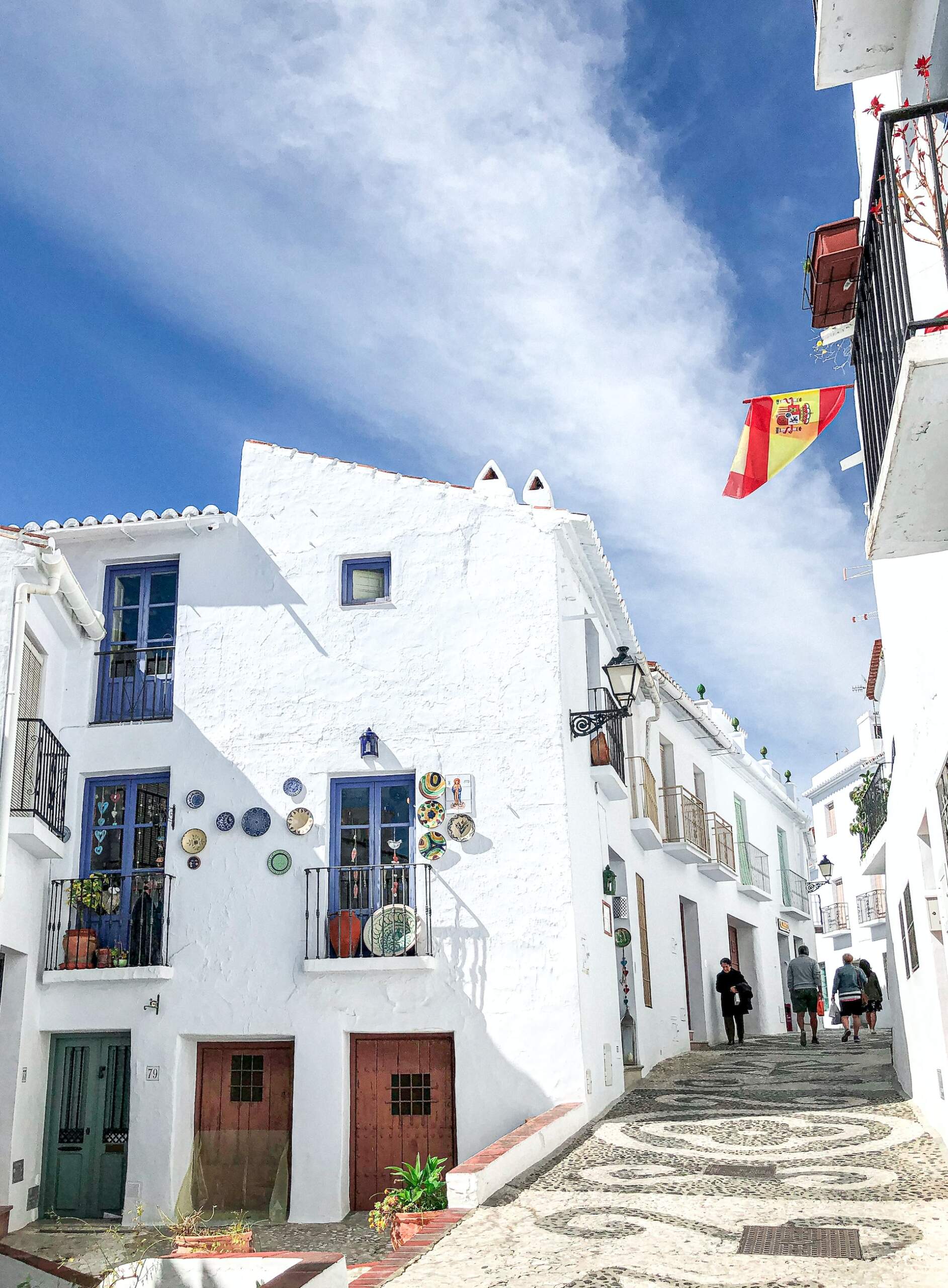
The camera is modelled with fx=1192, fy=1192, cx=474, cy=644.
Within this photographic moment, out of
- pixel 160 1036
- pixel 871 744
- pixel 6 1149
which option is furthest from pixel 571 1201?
pixel 871 744

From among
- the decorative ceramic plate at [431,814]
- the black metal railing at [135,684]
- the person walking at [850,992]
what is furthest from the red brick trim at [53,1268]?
the person walking at [850,992]

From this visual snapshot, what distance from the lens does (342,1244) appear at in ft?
37.2

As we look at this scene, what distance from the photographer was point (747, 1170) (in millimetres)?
9516

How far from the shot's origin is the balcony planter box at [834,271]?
9.23 meters

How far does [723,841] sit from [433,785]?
10487 millimetres

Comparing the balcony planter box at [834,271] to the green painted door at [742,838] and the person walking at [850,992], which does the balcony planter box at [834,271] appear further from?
the green painted door at [742,838]

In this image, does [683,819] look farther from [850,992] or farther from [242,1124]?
[242,1124]

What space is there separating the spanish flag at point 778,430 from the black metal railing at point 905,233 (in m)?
3.10

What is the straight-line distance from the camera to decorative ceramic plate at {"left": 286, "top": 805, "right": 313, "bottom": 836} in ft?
44.5

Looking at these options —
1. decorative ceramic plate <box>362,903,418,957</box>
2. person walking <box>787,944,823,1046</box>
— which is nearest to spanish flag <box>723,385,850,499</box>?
decorative ceramic plate <box>362,903,418,957</box>

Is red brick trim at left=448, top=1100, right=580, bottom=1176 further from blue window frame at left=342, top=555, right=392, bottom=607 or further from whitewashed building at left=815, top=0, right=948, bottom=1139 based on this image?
blue window frame at left=342, top=555, right=392, bottom=607

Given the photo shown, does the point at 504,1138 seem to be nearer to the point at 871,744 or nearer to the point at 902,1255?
the point at 902,1255

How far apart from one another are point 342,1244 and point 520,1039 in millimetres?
2610

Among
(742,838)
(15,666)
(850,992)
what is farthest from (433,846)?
(742,838)
